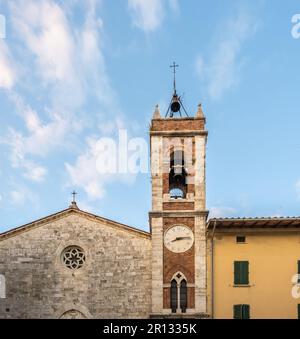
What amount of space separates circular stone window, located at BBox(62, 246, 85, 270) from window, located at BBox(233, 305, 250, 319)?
7.71 meters

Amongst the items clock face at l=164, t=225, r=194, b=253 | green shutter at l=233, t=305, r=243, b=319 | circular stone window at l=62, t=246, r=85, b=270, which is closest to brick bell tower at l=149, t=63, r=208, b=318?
clock face at l=164, t=225, r=194, b=253

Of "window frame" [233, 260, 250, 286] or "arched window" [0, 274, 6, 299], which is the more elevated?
"window frame" [233, 260, 250, 286]

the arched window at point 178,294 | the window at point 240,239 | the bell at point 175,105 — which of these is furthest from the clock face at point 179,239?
the bell at point 175,105

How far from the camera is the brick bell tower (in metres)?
27.0

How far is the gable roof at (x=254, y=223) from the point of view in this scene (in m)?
27.3

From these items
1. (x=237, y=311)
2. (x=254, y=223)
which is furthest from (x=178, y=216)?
(x=237, y=311)

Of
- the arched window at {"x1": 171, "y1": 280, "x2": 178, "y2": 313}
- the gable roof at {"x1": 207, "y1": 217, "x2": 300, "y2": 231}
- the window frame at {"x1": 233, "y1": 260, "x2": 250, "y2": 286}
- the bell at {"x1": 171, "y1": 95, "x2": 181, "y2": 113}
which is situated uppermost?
the bell at {"x1": 171, "y1": 95, "x2": 181, "y2": 113}

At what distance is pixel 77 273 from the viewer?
1096 inches

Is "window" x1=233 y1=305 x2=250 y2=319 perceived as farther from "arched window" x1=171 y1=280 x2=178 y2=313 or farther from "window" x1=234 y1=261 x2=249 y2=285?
"arched window" x1=171 y1=280 x2=178 y2=313

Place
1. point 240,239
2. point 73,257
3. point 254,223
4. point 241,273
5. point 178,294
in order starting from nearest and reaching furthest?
point 178,294 → point 241,273 → point 254,223 → point 240,239 → point 73,257

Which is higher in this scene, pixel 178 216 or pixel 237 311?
pixel 178 216

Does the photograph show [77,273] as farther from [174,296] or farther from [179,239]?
[179,239]

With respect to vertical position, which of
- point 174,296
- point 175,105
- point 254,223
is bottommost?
point 174,296

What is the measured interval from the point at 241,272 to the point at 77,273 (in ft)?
26.1
